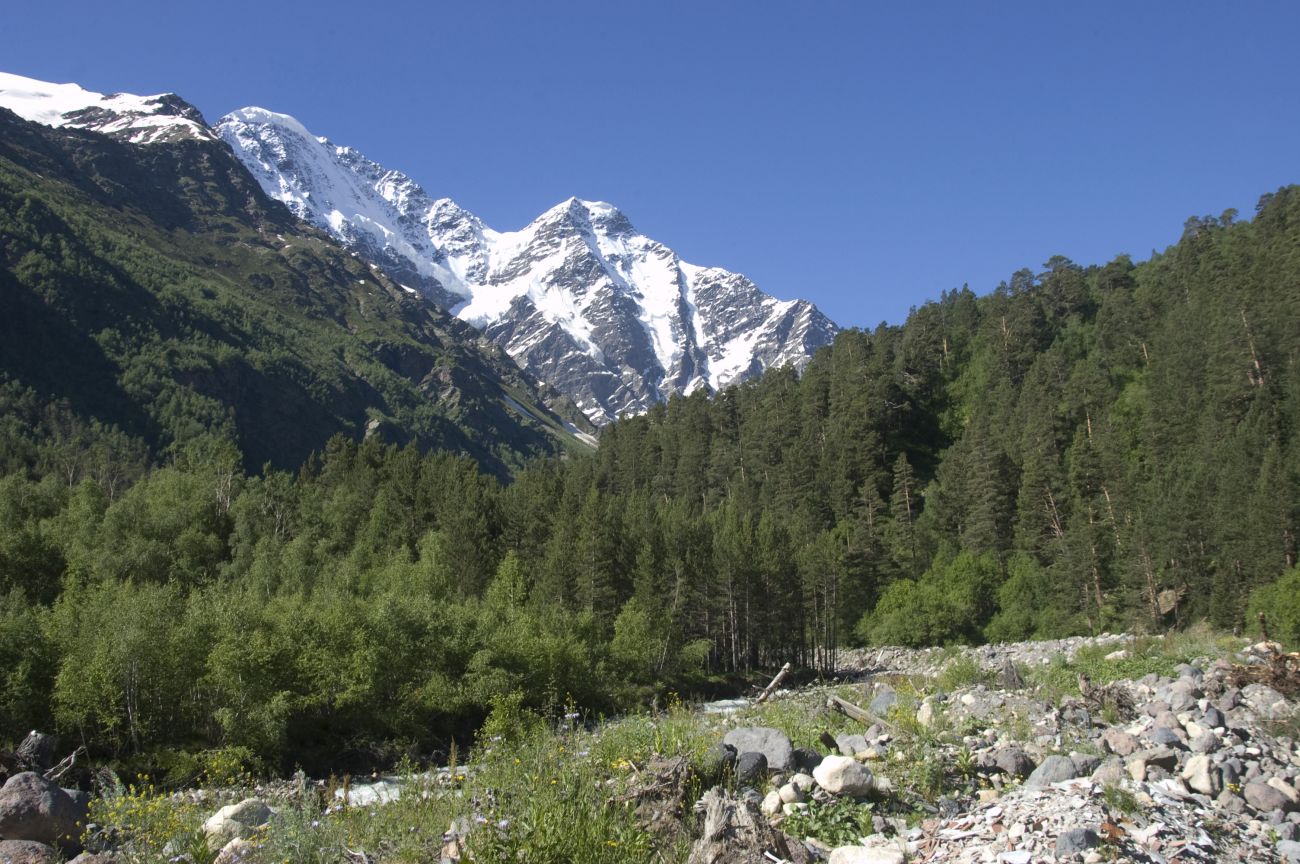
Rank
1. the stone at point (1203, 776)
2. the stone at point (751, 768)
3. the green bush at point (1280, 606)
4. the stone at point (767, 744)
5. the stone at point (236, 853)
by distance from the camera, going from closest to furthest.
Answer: the stone at point (236, 853) < the stone at point (1203, 776) < the stone at point (751, 768) < the stone at point (767, 744) < the green bush at point (1280, 606)

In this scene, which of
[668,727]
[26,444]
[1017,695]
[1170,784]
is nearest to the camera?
[1170,784]

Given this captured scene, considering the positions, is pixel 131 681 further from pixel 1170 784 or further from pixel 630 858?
pixel 1170 784

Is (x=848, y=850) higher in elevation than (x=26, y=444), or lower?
lower

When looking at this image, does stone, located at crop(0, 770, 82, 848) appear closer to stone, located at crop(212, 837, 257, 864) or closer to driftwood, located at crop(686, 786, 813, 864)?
stone, located at crop(212, 837, 257, 864)

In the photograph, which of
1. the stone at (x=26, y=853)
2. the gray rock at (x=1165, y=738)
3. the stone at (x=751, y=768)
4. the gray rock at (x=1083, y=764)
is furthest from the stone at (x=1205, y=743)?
the stone at (x=26, y=853)

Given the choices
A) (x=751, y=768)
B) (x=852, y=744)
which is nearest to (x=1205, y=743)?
(x=852, y=744)

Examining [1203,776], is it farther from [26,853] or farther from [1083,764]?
[26,853]

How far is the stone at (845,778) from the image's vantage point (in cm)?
1014

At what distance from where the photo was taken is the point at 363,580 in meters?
61.4

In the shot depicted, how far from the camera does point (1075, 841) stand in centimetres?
785

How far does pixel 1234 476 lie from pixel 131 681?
68775mm

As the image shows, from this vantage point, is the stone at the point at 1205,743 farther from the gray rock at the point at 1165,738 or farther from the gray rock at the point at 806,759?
the gray rock at the point at 806,759

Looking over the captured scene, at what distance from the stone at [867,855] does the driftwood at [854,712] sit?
607 cm

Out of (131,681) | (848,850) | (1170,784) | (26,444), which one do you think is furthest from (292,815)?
(26,444)
